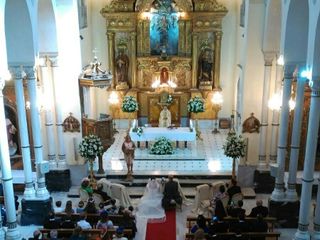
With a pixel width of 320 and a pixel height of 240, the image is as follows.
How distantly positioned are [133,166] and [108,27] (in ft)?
25.6

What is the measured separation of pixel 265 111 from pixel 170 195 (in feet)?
15.2

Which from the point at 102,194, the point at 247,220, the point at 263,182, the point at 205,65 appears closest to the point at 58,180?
the point at 102,194

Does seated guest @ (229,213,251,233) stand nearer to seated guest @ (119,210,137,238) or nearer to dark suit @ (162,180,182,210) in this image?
seated guest @ (119,210,137,238)

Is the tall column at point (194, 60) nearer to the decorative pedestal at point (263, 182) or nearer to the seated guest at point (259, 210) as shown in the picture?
the decorative pedestal at point (263, 182)

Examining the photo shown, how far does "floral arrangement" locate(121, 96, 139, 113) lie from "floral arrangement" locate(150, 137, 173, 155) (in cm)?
321

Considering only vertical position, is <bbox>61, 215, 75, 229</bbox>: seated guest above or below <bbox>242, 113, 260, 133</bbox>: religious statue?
below

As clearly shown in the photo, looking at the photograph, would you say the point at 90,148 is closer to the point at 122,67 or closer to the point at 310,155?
the point at 122,67

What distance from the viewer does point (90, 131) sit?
57.4ft

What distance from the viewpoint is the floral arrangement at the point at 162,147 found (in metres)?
19.7

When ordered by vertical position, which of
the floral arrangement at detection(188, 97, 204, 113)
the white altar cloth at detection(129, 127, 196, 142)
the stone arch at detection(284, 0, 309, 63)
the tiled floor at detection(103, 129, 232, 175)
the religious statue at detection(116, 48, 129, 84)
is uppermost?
the stone arch at detection(284, 0, 309, 63)

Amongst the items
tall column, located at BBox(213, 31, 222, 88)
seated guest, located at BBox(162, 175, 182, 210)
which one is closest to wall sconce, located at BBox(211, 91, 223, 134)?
tall column, located at BBox(213, 31, 222, 88)

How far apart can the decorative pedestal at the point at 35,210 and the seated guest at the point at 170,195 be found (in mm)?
3757

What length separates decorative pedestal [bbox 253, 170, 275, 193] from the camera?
16766mm

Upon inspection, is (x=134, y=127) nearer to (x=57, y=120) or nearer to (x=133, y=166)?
(x=133, y=166)
